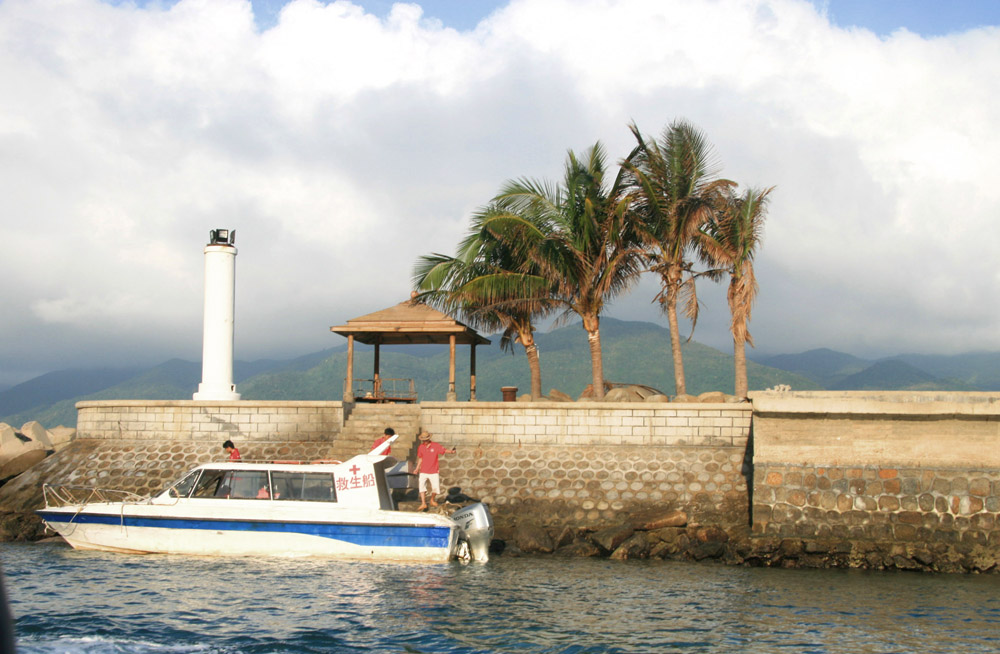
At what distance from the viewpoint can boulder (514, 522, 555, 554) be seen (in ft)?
56.7

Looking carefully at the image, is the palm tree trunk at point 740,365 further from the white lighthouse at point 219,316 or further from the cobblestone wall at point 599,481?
the white lighthouse at point 219,316

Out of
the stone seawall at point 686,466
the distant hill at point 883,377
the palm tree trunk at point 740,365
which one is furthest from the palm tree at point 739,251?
the distant hill at point 883,377

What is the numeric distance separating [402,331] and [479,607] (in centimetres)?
1278

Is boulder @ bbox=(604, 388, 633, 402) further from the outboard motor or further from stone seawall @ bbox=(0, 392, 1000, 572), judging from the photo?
the outboard motor

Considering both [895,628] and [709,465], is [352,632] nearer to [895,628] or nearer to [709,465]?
[895,628]

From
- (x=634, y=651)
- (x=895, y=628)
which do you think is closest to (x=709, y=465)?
(x=895, y=628)

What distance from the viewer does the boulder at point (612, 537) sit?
17.2m

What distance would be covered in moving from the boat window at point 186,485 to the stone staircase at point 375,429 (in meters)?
4.51

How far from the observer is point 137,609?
38.4 ft

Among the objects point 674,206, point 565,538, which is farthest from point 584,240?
point 565,538

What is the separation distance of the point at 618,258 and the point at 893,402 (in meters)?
8.13

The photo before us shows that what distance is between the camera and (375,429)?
68.3 ft

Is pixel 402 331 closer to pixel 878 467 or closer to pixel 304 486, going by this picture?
pixel 304 486

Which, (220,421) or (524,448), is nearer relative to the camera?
(524,448)
